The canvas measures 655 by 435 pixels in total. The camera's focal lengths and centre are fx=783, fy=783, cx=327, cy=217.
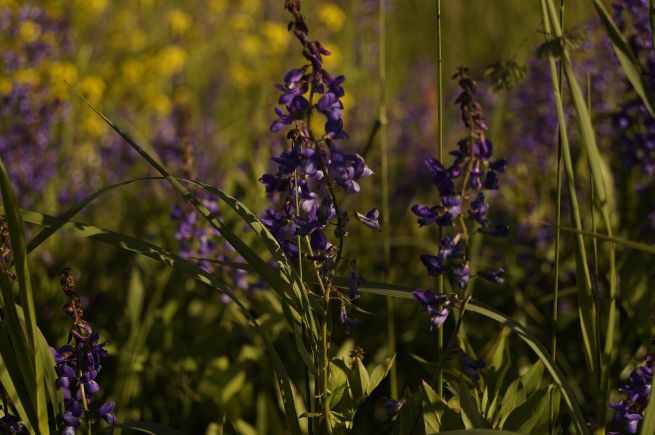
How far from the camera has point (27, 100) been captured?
417 centimetres

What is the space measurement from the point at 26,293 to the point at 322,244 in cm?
55

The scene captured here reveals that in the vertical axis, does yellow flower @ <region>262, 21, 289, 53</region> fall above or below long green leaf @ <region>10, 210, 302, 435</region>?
above

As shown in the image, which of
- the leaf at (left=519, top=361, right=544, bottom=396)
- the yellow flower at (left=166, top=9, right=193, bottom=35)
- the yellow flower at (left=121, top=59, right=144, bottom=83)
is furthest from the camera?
the yellow flower at (left=166, top=9, right=193, bottom=35)

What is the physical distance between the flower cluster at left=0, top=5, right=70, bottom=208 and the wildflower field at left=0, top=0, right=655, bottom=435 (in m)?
0.02

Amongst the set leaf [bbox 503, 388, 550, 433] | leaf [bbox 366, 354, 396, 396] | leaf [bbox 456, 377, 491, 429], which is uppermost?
leaf [bbox 366, 354, 396, 396]

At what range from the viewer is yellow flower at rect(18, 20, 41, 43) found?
14.4 ft

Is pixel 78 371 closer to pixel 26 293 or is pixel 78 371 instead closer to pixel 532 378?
pixel 26 293

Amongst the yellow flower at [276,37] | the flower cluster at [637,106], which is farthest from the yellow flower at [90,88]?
the flower cluster at [637,106]

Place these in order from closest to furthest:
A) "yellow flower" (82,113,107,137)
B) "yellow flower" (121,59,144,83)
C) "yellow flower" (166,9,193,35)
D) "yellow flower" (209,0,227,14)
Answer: "yellow flower" (82,113,107,137) → "yellow flower" (121,59,144,83) → "yellow flower" (166,9,193,35) → "yellow flower" (209,0,227,14)

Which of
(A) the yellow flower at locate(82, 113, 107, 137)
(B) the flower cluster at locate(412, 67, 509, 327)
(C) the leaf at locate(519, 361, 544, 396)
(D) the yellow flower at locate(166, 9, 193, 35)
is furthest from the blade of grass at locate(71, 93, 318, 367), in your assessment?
(D) the yellow flower at locate(166, 9, 193, 35)

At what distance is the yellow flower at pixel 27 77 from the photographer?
423cm

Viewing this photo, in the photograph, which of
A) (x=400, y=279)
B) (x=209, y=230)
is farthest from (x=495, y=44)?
(x=209, y=230)

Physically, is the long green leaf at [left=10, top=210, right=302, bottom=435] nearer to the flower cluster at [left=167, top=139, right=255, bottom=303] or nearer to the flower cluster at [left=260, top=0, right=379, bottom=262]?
the flower cluster at [left=260, top=0, right=379, bottom=262]

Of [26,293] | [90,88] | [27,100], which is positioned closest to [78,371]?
[26,293]
